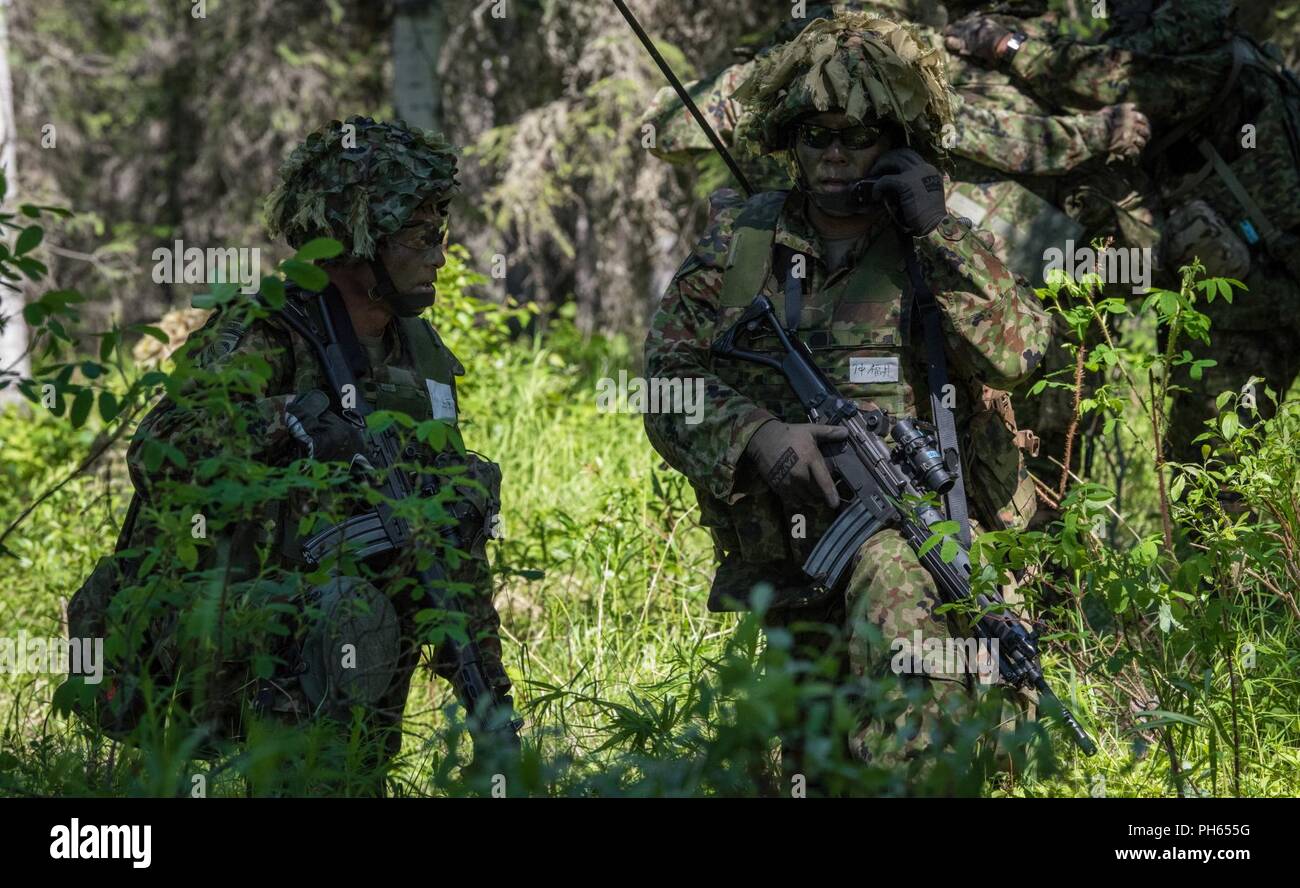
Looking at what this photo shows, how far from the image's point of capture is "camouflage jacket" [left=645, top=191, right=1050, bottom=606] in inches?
178

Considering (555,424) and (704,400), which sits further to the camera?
(555,424)

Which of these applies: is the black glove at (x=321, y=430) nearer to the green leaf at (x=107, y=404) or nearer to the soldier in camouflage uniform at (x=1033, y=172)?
the green leaf at (x=107, y=404)

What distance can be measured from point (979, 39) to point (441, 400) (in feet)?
10.0

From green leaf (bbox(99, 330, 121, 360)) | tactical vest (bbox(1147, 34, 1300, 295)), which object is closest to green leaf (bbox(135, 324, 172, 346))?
green leaf (bbox(99, 330, 121, 360))

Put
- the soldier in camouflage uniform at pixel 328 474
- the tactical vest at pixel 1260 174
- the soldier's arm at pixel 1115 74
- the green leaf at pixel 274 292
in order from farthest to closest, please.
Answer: the tactical vest at pixel 1260 174
the soldier's arm at pixel 1115 74
the soldier in camouflage uniform at pixel 328 474
the green leaf at pixel 274 292

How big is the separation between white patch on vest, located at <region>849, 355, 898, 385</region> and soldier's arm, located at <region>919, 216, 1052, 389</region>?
181 millimetres

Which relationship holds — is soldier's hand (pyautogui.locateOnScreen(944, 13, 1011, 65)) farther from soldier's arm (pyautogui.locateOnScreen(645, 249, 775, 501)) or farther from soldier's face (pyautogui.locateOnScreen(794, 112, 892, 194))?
soldier's arm (pyautogui.locateOnScreen(645, 249, 775, 501))

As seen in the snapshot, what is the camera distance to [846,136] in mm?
4598

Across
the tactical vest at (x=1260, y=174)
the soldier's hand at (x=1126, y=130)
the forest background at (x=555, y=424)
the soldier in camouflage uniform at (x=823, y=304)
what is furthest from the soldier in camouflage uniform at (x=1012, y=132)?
the soldier in camouflage uniform at (x=823, y=304)

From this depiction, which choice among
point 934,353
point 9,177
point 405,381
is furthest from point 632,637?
point 9,177

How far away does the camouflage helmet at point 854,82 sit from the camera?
453cm

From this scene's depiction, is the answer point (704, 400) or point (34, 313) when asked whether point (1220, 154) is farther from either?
point (34, 313)

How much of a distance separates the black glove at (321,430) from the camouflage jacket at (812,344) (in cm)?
85
